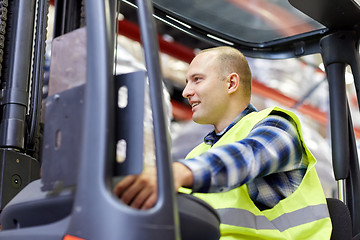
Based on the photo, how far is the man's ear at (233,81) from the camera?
2295 mm

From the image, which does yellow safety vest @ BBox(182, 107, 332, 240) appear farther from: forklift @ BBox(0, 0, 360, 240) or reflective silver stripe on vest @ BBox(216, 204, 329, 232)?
forklift @ BBox(0, 0, 360, 240)

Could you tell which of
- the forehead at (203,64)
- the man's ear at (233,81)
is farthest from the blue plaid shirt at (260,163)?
the forehead at (203,64)

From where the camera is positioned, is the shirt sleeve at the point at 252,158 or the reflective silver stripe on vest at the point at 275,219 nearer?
the shirt sleeve at the point at 252,158

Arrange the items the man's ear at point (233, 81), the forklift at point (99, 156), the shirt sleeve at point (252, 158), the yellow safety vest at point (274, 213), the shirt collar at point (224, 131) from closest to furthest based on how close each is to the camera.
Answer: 1. the forklift at point (99, 156)
2. the shirt sleeve at point (252, 158)
3. the yellow safety vest at point (274, 213)
4. the shirt collar at point (224, 131)
5. the man's ear at point (233, 81)

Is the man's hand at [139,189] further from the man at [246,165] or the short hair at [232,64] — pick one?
the short hair at [232,64]

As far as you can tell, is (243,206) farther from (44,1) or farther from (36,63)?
(44,1)

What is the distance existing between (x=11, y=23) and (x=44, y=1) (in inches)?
6.0

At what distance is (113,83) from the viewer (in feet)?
4.01

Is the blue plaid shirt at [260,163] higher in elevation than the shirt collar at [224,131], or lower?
lower

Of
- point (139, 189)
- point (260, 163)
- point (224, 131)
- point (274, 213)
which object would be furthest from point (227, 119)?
point (139, 189)

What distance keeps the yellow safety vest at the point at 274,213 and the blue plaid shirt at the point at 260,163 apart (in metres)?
0.04

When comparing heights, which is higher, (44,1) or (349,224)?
(44,1)

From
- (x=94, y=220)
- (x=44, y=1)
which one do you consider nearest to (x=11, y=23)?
(x=44, y=1)

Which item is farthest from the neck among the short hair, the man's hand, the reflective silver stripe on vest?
the man's hand
